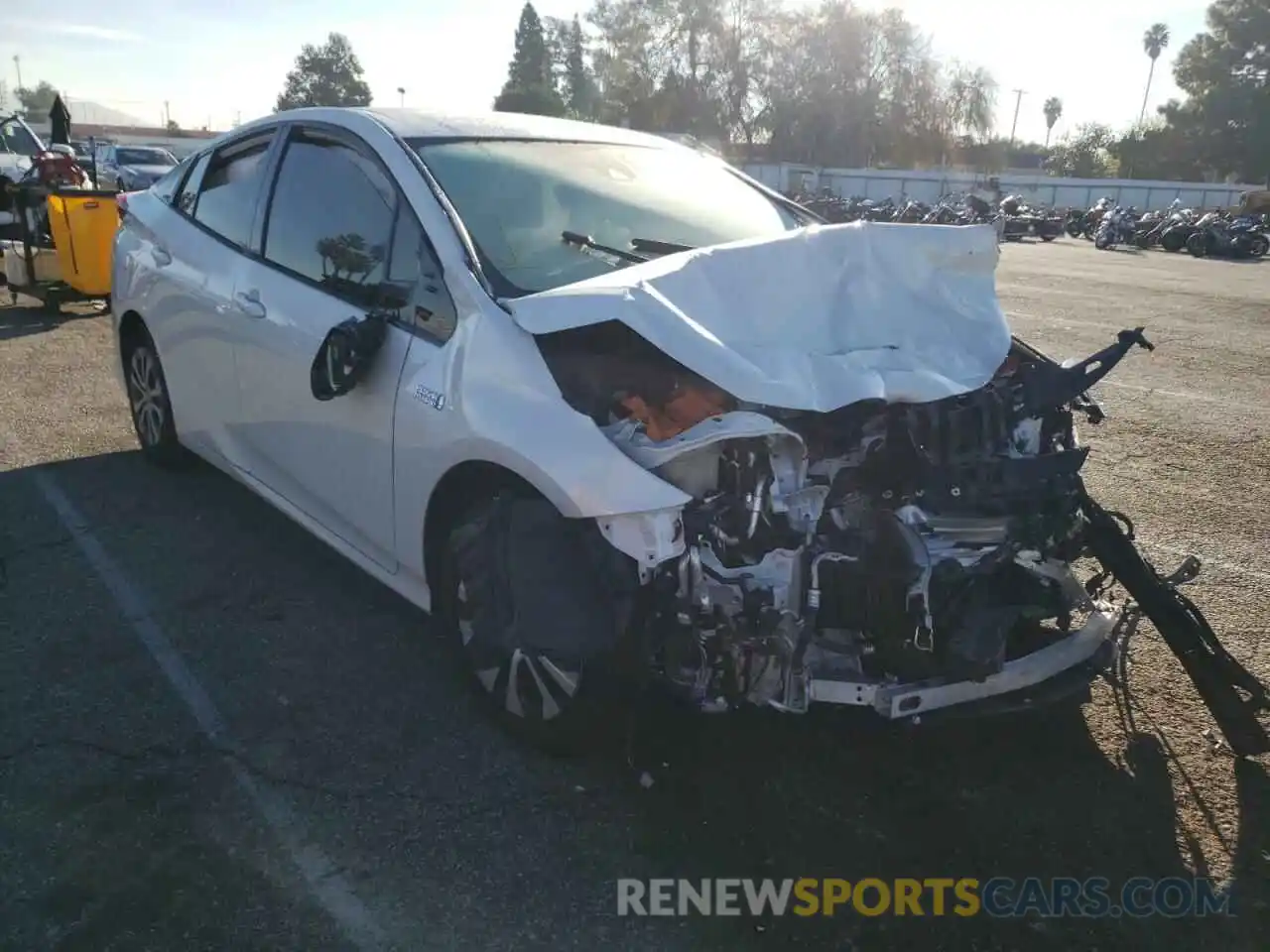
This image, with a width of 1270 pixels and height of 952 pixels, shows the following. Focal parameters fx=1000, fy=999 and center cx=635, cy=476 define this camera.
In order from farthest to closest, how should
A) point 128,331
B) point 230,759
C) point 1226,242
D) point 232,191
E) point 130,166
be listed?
point 1226,242 < point 130,166 < point 128,331 < point 232,191 < point 230,759

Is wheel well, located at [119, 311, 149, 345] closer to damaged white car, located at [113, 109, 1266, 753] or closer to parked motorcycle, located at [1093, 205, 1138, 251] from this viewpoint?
damaged white car, located at [113, 109, 1266, 753]

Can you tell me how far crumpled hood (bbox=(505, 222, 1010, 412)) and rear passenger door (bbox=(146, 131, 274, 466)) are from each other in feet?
6.47

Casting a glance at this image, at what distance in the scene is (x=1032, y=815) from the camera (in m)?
2.91

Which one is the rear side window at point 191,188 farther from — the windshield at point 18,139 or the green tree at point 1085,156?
the green tree at point 1085,156

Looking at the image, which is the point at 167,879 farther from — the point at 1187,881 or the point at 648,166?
the point at 648,166

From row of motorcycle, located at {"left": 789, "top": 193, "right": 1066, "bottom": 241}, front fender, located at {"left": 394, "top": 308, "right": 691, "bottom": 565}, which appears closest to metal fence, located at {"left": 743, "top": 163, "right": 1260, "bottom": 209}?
row of motorcycle, located at {"left": 789, "top": 193, "right": 1066, "bottom": 241}

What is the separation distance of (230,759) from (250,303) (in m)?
1.91

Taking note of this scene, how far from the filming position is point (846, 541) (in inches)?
109

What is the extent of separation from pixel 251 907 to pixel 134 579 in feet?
7.40

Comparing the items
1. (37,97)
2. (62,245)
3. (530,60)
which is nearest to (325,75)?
(530,60)

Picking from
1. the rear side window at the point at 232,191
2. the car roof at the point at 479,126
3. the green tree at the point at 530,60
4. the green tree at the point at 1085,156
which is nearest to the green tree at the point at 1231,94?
the green tree at the point at 1085,156

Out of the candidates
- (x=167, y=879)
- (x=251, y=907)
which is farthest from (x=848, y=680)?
(x=167, y=879)

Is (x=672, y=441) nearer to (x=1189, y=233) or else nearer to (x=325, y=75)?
(x=1189, y=233)

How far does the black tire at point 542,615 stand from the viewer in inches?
111
